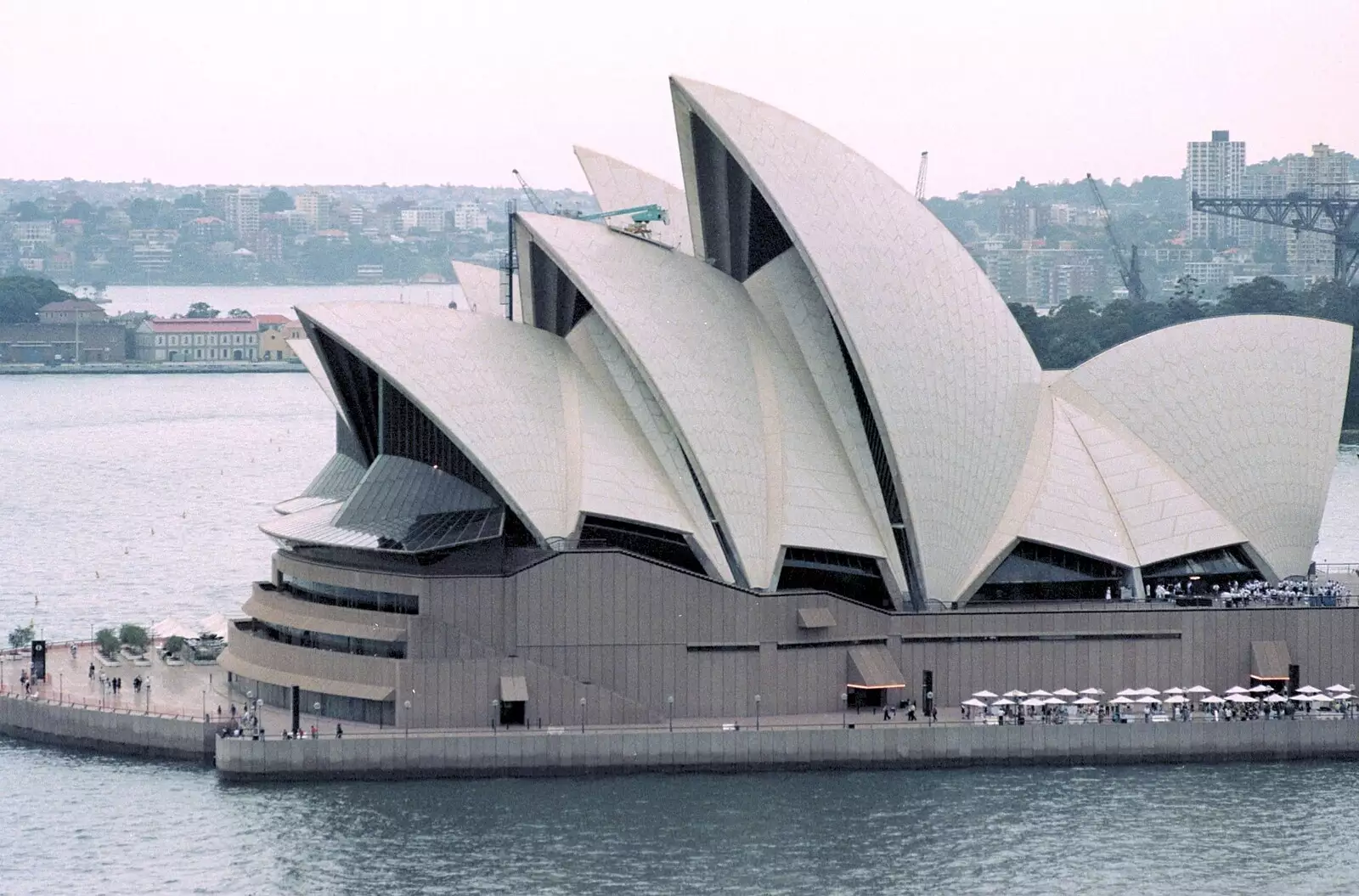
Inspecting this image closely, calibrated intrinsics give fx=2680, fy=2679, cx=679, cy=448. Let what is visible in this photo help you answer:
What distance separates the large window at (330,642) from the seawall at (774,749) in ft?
8.97

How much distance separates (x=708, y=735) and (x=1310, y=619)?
16.2 meters

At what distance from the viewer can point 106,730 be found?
213ft

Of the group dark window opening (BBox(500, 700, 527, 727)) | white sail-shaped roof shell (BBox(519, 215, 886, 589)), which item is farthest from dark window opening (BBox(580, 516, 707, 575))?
dark window opening (BBox(500, 700, 527, 727))

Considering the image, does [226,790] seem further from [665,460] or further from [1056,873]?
[1056,873]

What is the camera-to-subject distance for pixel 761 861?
5412 cm

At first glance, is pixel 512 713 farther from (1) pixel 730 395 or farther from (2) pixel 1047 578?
(2) pixel 1047 578

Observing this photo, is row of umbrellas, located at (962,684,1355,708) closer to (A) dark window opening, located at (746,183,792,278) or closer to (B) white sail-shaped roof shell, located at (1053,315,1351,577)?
(B) white sail-shaped roof shell, located at (1053,315,1351,577)

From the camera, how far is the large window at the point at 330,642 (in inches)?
2525

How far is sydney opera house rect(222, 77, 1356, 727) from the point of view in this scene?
210ft

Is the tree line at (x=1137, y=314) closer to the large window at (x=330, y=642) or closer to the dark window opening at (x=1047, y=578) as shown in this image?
the dark window opening at (x=1047, y=578)

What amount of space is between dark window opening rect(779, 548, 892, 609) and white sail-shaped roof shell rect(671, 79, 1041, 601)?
128cm

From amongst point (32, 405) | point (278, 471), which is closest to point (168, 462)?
point (278, 471)

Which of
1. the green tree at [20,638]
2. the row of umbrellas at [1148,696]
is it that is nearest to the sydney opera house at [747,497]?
the row of umbrellas at [1148,696]

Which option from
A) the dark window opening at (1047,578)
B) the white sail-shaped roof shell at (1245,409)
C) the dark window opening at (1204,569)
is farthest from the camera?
the white sail-shaped roof shell at (1245,409)
